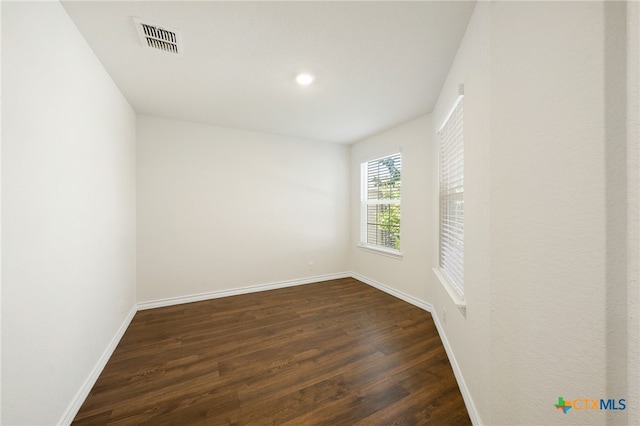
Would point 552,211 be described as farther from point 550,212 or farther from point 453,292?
point 453,292

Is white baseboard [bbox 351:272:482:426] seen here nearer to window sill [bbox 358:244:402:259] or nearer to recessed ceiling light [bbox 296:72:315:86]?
window sill [bbox 358:244:402:259]

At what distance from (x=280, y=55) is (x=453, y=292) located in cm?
243

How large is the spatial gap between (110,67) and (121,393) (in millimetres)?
2603

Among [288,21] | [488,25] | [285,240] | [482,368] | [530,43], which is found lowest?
[482,368]

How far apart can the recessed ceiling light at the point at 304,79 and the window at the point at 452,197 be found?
50.1 inches

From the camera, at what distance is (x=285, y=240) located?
4.11 m

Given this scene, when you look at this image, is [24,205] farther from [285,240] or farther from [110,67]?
[285,240]

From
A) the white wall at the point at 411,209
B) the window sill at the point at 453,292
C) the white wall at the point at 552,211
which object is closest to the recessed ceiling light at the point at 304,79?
the white wall at the point at 552,211

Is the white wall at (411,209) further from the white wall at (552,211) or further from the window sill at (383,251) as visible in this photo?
the white wall at (552,211)

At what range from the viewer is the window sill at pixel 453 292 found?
1.68 m

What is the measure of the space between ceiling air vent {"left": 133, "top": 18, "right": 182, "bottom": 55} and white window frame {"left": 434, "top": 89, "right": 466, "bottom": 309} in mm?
2114

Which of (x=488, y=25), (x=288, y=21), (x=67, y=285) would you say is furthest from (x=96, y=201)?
(x=488, y=25)

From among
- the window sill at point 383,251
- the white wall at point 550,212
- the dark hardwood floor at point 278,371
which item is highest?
the white wall at point 550,212

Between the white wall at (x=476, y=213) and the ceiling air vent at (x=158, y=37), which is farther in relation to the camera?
the ceiling air vent at (x=158, y=37)
